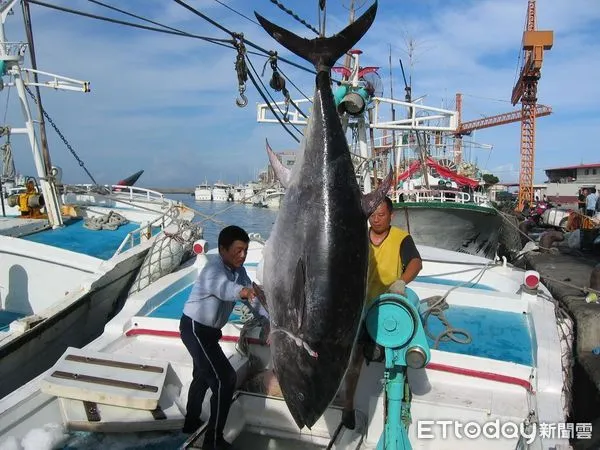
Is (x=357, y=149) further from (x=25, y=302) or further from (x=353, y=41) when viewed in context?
(x=353, y=41)

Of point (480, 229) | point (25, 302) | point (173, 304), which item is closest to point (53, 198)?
point (25, 302)

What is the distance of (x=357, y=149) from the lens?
10414mm

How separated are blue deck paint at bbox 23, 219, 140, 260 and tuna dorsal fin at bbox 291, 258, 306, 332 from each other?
610cm

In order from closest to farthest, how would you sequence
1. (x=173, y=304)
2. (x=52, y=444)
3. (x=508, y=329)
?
(x=52, y=444) < (x=508, y=329) < (x=173, y=304)

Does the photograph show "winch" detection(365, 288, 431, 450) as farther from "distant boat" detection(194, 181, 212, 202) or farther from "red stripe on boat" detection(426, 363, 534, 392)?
"distant boat" detection(194, 181, 212, 202)

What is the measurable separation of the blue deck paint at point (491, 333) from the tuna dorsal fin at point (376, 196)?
2.30m

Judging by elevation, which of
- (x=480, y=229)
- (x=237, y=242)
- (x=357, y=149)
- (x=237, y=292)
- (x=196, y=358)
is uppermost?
(x=357, y=149)

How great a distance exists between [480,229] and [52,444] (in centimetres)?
1277

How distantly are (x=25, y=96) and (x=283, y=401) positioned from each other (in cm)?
842

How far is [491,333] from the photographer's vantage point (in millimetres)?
4664

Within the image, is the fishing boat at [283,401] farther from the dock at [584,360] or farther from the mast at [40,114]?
the mast at [40,114]

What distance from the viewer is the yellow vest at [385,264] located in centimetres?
333

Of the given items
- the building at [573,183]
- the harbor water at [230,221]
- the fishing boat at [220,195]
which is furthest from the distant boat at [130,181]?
the fishing boat at [220,195]

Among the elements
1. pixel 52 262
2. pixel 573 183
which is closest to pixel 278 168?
pixel 52 262
